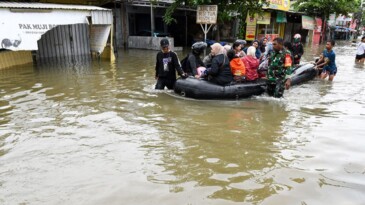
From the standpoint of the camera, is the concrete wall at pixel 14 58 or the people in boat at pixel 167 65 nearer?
the people in boat at pixel 167 65

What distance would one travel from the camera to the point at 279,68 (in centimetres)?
696

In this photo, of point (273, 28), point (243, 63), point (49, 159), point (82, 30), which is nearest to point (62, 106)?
point (49, 159)

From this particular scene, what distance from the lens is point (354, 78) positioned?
11.0 metres

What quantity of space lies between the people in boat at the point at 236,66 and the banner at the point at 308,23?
2494 centimetres

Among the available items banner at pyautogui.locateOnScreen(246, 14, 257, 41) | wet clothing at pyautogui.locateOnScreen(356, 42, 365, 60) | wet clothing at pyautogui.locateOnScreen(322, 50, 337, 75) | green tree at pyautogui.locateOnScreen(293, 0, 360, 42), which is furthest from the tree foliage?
wet clothing at pyautogui.locateOnScreen(322, 50, 337, 75)

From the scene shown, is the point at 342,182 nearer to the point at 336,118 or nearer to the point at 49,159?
the point at 336,118

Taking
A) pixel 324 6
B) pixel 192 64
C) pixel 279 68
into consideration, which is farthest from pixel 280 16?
pixel 279 68

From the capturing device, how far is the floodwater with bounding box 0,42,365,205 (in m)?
3.47

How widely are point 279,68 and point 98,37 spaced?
31.9ft

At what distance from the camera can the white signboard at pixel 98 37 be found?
545 inches

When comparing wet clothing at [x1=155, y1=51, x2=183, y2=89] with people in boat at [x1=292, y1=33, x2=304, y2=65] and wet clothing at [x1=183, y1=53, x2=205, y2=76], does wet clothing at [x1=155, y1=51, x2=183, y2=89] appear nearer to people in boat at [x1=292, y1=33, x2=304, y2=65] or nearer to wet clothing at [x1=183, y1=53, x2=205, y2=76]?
wet clothing at [x1=183, y1=53, x2=205, y2=76]

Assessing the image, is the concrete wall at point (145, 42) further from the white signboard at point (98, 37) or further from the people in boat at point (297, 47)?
the people in boat at point (297, 47)

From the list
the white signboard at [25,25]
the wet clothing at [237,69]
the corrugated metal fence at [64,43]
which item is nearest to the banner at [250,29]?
the corrugated metal fence at [64,43]

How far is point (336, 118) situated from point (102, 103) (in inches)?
191
